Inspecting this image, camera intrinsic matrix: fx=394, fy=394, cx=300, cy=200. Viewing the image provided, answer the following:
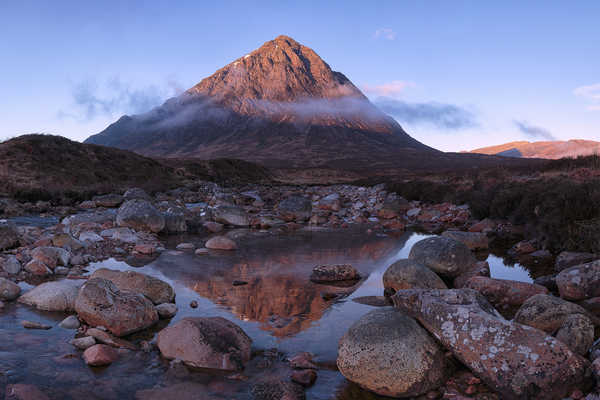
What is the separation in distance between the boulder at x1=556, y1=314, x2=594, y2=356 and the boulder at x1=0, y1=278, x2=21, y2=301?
8258mm

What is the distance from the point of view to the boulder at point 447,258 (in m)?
8.42

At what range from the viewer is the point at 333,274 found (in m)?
9.03

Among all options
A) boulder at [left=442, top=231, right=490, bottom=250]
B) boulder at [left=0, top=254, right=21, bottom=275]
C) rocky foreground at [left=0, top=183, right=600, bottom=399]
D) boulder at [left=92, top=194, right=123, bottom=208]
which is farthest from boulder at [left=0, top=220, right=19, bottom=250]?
boulder at [left=92, top=194, right=123, bottom=208]

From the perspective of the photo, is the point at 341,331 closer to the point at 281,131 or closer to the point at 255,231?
the point at 255,231

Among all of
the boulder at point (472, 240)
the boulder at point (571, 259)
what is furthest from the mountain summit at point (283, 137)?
the boulder at point (571, 259)

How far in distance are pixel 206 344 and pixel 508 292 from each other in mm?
5120

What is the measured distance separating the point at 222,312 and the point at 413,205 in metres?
19.7

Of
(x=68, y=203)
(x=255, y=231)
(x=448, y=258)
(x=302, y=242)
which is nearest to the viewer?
(x=448, y=258)

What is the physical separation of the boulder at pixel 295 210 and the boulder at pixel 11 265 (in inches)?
504

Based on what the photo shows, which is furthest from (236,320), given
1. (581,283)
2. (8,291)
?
(581,283)

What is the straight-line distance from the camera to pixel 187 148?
167 m

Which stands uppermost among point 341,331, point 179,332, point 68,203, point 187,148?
point 187,148

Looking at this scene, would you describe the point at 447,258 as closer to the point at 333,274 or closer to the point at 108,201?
the point at 333,274

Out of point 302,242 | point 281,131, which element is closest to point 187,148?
point 281,131
